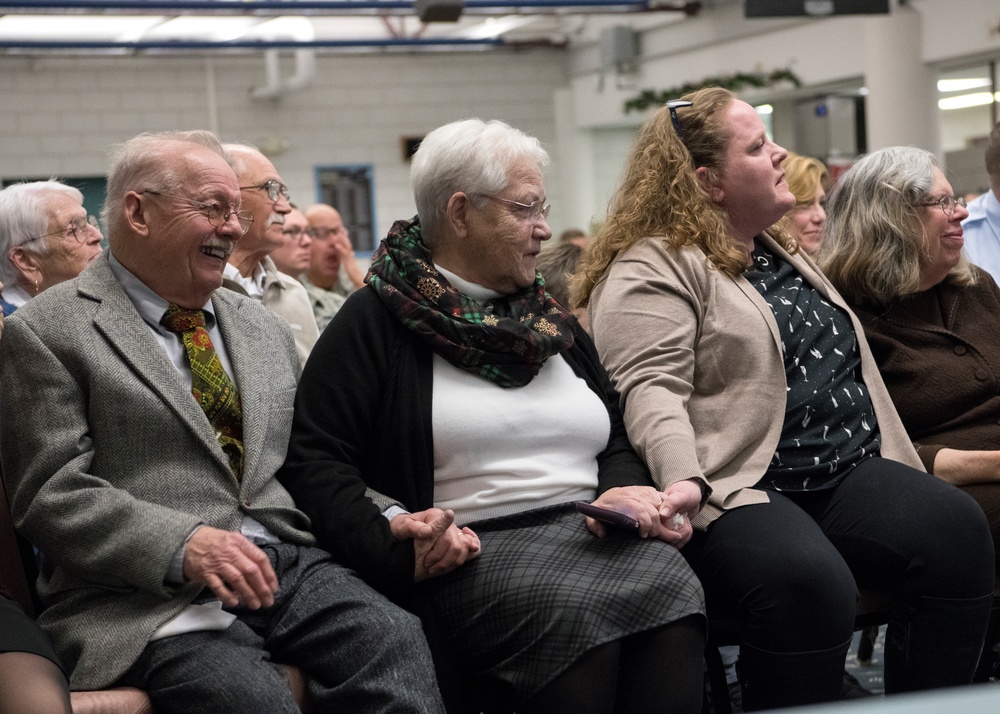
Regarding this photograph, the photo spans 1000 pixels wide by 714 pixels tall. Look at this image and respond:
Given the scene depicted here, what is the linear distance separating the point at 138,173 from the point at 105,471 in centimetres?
54

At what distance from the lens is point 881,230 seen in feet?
9.14

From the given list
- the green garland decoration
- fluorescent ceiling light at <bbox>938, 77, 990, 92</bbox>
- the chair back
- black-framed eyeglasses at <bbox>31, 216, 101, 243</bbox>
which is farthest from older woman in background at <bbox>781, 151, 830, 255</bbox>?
fluorescent ceiling light at <bbox>938, 77, 990, 92</bbox>

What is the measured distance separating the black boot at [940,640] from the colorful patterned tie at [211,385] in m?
1.31

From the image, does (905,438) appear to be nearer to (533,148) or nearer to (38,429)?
(533,148)

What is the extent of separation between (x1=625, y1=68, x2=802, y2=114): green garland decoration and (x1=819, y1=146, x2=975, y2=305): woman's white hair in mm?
6149

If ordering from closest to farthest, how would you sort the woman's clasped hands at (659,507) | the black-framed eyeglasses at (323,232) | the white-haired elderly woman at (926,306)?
the woman's clasped hands at (659,507)
the white-haired elderly woman at (926,306)
the black-framed eyeglasses at (323,232)

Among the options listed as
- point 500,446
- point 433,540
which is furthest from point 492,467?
point 433,540

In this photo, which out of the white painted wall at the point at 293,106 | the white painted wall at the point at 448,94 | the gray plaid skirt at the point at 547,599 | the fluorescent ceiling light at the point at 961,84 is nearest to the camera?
the gray plaid skirt at the point at 547,599

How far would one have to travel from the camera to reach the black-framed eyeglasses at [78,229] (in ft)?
10.4

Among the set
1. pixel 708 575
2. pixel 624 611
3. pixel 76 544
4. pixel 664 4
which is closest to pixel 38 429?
pixel 76 544

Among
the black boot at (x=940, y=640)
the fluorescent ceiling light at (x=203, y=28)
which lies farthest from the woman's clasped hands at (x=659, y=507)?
the fluorescent ceiling light at (x=203, y=28)

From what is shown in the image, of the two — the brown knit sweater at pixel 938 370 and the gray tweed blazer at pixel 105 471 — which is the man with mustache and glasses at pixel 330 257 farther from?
the gray tweed blazer at pixel 105 471

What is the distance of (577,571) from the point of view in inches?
77.9

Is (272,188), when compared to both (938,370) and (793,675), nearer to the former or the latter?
(938,370)
